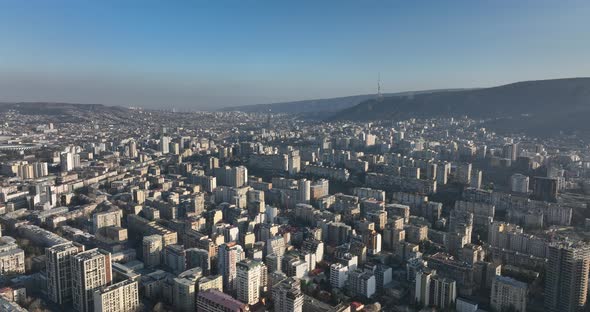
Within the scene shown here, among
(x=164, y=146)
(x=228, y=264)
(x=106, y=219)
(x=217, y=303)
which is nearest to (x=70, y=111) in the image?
(x=164, y=146)

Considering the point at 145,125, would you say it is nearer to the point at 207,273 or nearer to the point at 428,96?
the point at 428,96

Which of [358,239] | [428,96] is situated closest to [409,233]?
[358,239]

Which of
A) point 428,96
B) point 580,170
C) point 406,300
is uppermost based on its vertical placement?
point 428,96

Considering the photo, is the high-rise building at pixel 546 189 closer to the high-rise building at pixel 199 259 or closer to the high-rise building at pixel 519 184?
the high-rise building at pixel 519 184

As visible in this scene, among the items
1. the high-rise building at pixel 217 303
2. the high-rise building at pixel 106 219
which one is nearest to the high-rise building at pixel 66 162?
the high-rise building at pixel 106 219

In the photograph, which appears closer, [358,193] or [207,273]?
[207,273]

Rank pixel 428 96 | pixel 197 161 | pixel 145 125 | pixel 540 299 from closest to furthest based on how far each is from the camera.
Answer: pixel 540 299
pixel 197 161
pixel 145 125
pixel 428 96
